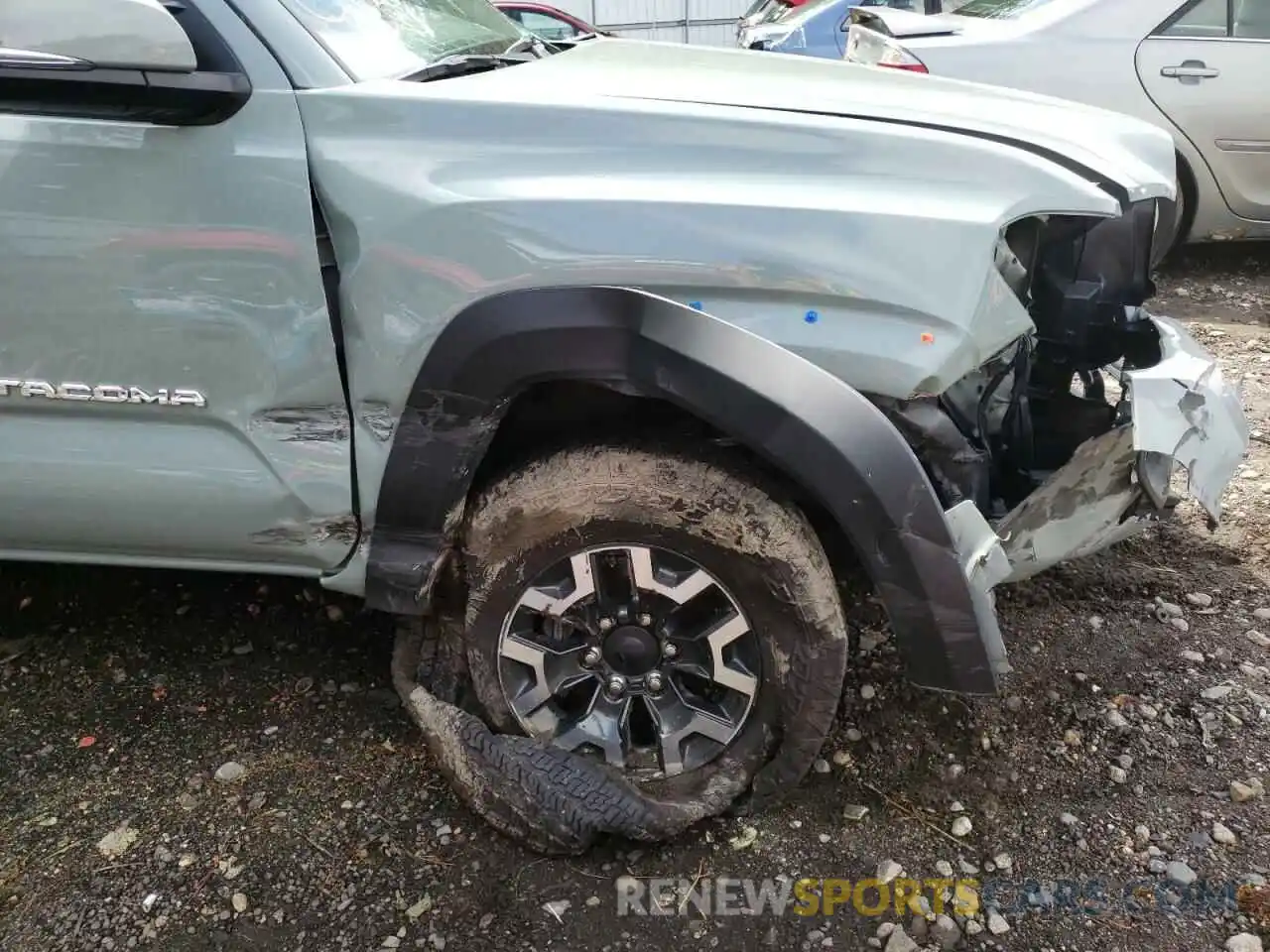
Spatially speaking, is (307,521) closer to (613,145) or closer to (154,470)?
(154,470)

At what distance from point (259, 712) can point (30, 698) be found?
0.65 metres

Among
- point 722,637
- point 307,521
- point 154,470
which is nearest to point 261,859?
point 307,521

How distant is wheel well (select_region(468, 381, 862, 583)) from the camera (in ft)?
6.54

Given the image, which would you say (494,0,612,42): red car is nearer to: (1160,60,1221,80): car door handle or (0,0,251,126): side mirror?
(1160,60,1221,80): car door handle

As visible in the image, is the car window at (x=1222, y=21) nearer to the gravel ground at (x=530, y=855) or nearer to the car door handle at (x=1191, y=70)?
the car door handle at (x=1191, y=70)

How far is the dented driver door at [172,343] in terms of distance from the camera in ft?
6.06

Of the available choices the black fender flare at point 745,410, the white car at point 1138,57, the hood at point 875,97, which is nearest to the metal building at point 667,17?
the white car at point 1138,57

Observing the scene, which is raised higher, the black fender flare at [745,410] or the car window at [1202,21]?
the car window at [1202,21]

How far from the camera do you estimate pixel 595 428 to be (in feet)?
6.84

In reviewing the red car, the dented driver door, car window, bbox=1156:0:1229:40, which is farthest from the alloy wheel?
the red car

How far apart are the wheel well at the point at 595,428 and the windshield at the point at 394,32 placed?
2.44 ft

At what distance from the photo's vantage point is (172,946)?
1.95 meters

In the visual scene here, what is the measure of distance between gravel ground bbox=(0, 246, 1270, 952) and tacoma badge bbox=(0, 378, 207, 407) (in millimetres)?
937

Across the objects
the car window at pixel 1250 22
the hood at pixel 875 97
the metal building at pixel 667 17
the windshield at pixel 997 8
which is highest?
the metal building at pixel 667 17
